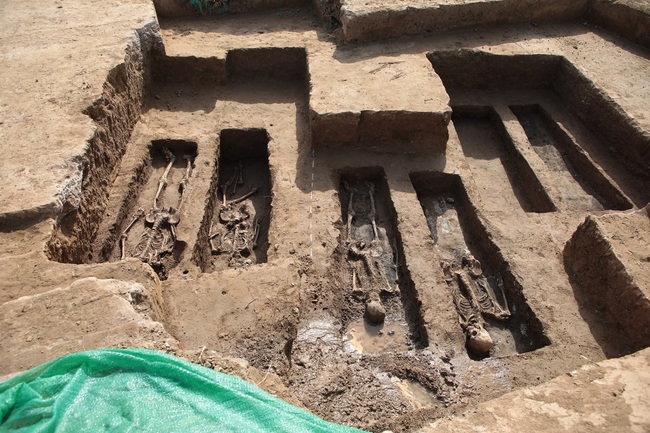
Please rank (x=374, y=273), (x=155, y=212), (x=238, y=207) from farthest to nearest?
(x=238, y=207), (x=155, y=212), (x=374, y=273)

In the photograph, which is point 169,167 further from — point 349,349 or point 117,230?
point 349,349

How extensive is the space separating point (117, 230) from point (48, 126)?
111 cm

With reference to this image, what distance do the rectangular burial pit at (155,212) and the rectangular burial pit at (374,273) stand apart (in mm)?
1650

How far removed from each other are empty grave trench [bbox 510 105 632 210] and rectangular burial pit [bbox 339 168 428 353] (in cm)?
206

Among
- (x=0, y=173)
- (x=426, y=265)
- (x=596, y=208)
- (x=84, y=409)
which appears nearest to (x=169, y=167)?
(x=0, y=173)

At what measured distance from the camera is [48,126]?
430 centimetres

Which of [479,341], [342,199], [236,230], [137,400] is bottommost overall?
[236,230]

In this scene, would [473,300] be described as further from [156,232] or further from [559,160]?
[156,232]

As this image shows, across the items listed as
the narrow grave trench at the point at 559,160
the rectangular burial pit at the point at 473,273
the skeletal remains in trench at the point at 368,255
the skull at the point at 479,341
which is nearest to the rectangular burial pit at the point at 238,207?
the skeletal remains in trench at the point at 368,255

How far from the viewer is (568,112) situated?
5965mm

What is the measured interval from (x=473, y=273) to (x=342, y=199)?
5.07ft

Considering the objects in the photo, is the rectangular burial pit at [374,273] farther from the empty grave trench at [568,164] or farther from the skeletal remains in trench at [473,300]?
the empty grave trench at [568,164]

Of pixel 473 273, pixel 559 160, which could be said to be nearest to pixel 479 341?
pixel 473 273

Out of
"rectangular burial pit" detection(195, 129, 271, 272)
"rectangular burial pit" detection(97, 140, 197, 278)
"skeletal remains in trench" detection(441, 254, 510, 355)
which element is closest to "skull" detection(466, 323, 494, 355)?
"skeletal remains in trench" detection(441, 254, 510, 355)
